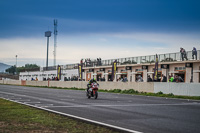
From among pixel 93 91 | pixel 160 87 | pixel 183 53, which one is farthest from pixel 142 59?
pixel 93 91

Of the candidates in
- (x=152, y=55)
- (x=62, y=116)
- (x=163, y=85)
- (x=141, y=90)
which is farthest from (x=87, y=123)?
(x=152, y=55)

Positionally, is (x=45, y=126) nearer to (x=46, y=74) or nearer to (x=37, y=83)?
(x=37, y=83)

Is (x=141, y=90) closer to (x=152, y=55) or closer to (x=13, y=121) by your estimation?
(x=152, y=55)

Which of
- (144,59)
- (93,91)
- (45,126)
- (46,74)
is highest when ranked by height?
(144,59)

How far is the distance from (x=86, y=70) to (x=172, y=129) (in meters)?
60.4

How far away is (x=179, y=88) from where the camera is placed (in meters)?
27.2

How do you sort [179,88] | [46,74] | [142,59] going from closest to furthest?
[179,88] < [142,59] < [46,74]

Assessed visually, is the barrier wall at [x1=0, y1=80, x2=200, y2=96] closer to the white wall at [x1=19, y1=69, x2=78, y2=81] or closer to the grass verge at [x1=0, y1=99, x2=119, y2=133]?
the grass verge at [x1=0, y1=99, x2=119, y2=133]

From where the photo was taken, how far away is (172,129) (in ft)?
27.8

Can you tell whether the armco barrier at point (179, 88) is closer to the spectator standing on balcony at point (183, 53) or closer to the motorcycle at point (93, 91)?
the motorcycle at point (93, 91)

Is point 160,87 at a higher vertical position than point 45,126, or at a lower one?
higher

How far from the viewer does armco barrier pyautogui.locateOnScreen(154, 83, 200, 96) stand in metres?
25.7

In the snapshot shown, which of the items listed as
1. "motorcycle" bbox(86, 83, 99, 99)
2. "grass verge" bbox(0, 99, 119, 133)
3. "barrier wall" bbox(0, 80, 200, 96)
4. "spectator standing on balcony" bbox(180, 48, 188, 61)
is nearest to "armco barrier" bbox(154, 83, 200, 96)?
"barrier wall" bbox(0, 80, 200, 96)

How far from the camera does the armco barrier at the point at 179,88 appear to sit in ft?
84.3
